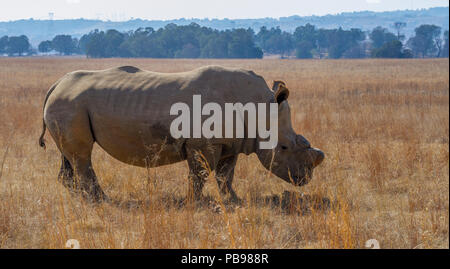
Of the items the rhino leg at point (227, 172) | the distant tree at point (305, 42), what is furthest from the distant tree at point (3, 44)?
the rhino leg at point (227, 172)

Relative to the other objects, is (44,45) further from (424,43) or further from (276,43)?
(424,43)

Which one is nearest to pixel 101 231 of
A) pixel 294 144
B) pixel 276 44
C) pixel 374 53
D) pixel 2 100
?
pixel 294 144

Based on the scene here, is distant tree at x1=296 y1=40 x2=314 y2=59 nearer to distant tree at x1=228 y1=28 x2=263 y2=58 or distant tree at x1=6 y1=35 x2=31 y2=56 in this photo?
distant tree at x1=228 y1=28 x2=263 y2=58

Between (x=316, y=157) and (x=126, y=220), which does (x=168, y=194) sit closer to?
(x=126, y=220)

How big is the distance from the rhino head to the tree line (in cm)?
7550

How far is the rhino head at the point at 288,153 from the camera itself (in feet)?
20.1

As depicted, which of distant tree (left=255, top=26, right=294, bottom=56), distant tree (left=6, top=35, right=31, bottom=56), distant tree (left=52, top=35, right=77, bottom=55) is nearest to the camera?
distant tree (left=6, top=35, right=31, bottom=56)

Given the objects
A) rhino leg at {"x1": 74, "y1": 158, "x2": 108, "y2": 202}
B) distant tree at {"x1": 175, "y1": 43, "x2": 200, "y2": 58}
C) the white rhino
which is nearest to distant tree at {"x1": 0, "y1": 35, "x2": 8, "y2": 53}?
distant tree at {"x1": 175, "y1": 43, "x2": 200, "y2": 58}

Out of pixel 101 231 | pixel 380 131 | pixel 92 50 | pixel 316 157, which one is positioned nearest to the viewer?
pixel 101 231

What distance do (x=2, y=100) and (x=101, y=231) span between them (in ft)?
38.3

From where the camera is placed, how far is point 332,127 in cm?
1105

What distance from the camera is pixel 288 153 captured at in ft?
20.2

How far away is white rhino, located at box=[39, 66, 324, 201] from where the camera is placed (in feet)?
19.2

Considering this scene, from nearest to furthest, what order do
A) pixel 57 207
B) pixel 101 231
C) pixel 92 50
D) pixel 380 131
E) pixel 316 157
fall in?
1. pixel 101 231
2. pixel 57 207
3. pixel 316 157
4. pixel 380 131
5. pixel 92 50
